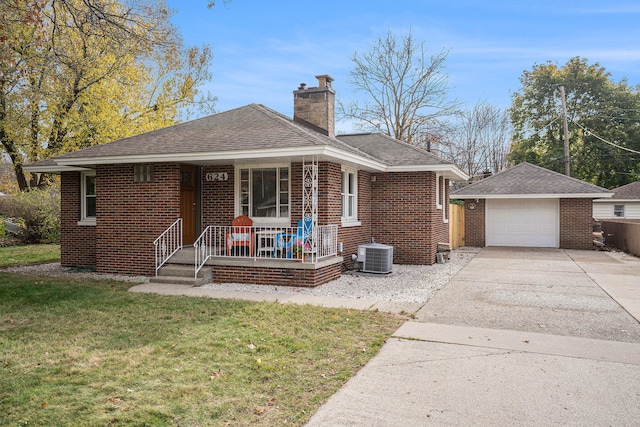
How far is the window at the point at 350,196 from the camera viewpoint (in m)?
12.5

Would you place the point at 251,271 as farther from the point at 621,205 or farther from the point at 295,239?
the point at 621,205

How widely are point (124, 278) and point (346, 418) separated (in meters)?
8.68

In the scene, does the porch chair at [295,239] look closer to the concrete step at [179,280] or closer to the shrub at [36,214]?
the concrete step at [179,280]

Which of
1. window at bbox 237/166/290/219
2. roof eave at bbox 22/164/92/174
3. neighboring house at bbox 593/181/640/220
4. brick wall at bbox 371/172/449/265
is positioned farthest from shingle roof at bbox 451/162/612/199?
roof eave at bbox 22/164/92/174

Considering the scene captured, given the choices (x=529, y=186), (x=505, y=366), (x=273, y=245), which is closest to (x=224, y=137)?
(x=273, y=245)

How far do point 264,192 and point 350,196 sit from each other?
256cm

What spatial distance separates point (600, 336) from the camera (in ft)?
20.4

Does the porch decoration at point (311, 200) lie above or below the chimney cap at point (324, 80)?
below

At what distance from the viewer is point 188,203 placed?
39.2 ft

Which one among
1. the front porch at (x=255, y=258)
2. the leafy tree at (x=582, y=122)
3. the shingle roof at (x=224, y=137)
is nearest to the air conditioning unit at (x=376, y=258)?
the front porch at (x=255, y=258)

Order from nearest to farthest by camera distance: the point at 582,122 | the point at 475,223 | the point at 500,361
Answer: the point at 500,361
the point at 475,223
the point at 582,122

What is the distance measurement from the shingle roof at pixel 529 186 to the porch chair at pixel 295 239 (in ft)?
38.1

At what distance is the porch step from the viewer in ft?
32.9

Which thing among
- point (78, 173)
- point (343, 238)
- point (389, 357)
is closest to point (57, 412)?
point (389, 357)
